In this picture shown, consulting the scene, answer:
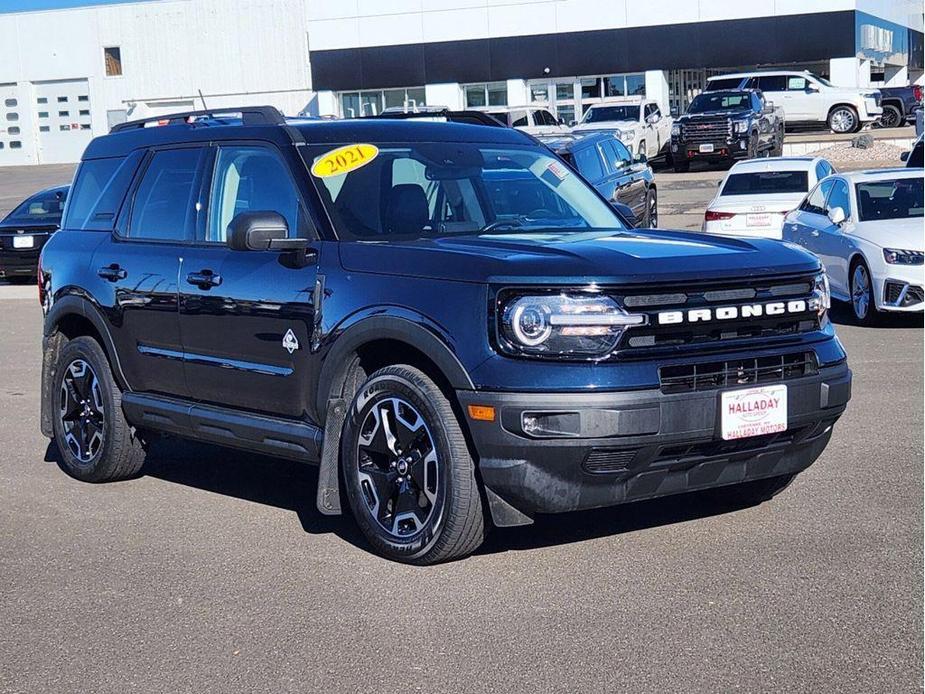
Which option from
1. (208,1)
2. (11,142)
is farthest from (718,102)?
(11,142)

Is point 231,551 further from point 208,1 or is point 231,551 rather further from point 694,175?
point 208,1

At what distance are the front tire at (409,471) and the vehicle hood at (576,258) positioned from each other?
1.61 feet

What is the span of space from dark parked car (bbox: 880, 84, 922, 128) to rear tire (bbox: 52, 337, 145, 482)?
39661 mm

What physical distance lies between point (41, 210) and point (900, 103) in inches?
1186

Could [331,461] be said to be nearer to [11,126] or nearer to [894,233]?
[894,233]

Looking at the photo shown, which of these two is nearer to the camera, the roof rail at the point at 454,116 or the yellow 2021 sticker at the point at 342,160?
the yellow 2021 sticker at the point at 342,160

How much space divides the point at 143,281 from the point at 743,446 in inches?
131

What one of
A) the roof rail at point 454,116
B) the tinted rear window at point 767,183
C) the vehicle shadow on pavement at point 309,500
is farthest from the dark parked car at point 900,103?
the vehicle shadow on pavement at point 309,500

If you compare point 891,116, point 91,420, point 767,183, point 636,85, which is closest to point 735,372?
point 91,420

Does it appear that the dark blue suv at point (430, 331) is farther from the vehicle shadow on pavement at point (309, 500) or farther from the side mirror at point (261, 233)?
the vehicle shadow on pavement at point (309, 500)

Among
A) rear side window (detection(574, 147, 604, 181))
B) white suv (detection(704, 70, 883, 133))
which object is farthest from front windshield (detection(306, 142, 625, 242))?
white suv (detection(704, 70, 883, 133))

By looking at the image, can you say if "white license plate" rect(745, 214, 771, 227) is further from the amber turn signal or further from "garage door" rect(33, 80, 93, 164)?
"garage door" rect(33, 80, 93, 164)

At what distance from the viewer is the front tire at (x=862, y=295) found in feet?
43.5

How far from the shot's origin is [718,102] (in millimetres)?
33250
